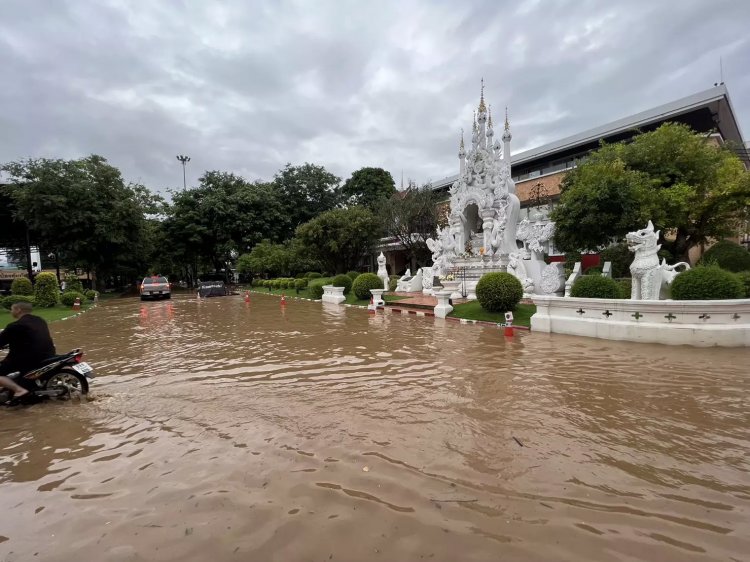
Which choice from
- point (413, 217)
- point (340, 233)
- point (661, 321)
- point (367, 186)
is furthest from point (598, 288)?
point (367, 186)

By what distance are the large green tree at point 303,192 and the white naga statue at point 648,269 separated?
34.2m

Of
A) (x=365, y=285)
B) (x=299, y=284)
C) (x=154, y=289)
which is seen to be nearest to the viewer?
(x=365, y=285)

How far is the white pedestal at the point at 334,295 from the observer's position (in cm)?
2028

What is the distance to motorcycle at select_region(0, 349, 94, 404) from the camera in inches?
197

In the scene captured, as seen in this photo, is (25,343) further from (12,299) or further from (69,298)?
(69,298)

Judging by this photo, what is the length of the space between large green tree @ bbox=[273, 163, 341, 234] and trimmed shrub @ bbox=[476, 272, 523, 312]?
1212 inches

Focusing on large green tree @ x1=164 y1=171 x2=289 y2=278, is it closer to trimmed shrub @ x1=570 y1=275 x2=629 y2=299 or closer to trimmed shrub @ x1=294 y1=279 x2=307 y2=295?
trimmed shrub @ x1=294 y1=279 x2=307 y2=295

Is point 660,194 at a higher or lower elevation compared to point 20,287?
higher

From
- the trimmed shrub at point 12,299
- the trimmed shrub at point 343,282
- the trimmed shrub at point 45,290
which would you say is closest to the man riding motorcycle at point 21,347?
the trimmed shrub at point 12,299

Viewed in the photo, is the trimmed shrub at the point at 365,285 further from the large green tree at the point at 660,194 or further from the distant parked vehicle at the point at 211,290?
the distant parked vehicle at the point at 211,290

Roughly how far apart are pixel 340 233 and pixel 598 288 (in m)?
20.5

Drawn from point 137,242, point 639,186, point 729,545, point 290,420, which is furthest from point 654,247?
point 137,242

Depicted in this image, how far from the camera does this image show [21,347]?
4.90 meters

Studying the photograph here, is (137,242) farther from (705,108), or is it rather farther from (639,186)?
(705,108)
